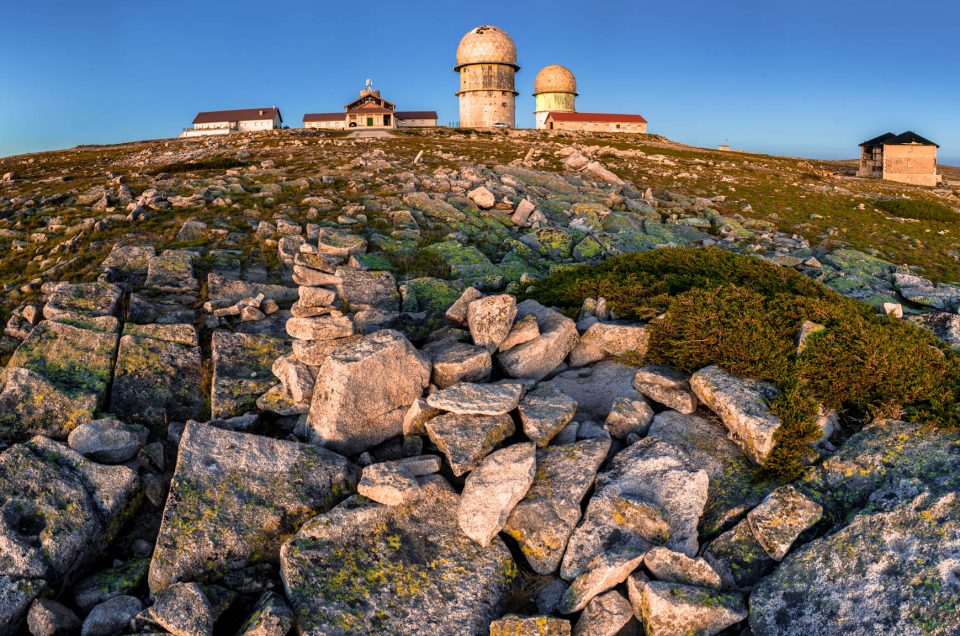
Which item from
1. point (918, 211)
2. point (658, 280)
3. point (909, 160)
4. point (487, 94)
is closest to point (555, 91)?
point (487, 94)

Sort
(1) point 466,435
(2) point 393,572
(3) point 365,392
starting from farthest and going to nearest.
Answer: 1. (3) point 365,392
2. (1) point 466,435
3. (2) point 393,572

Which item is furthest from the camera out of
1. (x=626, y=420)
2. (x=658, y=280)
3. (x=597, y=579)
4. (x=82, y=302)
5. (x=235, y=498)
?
(x=658, y=280)

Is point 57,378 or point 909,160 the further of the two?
point 909,160

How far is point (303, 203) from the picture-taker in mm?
21891

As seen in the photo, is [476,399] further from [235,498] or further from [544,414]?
[235,498]

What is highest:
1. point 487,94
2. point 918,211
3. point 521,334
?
point 487,94

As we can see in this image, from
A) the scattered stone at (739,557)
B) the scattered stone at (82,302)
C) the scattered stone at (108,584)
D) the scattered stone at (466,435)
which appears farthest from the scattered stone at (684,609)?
the scattered stone at (82,302)

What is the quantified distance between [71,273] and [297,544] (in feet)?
41.5

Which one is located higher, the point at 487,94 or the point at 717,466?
the point at 487,94

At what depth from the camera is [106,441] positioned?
313 inches

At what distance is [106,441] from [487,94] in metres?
95.3

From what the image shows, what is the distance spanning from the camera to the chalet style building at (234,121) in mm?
111688

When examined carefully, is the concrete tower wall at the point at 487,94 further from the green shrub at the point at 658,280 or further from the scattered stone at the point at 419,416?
the scattered stone at the point at 419,416

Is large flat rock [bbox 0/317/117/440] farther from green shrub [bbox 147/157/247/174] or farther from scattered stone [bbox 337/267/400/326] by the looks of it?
green shrub [bbox 147/157/247/174]
